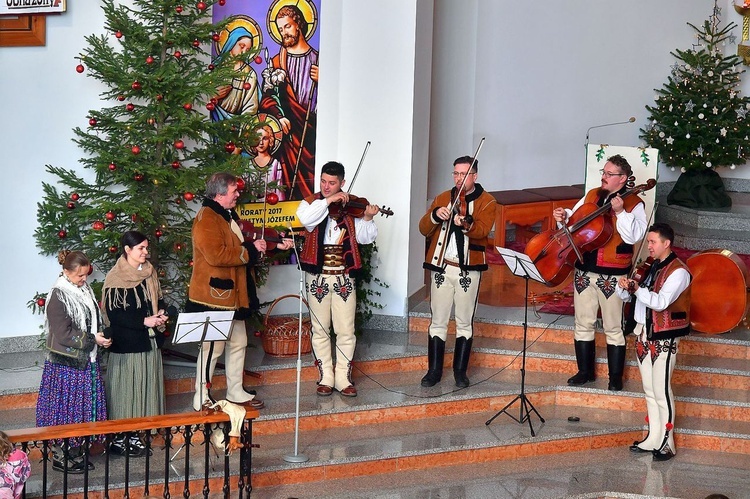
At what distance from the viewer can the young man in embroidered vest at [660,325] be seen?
27.3 feet

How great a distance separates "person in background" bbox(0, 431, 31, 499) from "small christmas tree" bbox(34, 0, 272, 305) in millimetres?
2262

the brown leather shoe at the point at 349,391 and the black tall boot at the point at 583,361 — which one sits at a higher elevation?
the black tall boot at the point at 583,361

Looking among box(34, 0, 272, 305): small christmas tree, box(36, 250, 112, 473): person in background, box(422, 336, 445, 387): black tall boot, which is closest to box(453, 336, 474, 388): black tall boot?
box(422, 336, 445, 387): black tall boot

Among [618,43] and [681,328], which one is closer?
[681,328]

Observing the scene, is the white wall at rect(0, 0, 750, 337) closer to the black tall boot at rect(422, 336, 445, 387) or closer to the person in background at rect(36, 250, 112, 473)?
the black tall boot at rect(422, 336, 445, 387)

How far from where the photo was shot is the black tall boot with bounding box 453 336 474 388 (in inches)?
370

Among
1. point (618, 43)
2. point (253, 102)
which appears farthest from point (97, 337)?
point (618, 43)

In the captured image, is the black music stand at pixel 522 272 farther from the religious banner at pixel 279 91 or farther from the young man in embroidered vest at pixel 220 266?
the religious banner at pixel 279 91

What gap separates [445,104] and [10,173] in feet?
16.9

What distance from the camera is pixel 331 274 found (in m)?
9.11

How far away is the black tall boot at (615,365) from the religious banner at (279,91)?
9.98 ft


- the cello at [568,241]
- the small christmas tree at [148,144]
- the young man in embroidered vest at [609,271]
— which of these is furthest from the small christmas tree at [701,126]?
the small christmas tree at [148,144]

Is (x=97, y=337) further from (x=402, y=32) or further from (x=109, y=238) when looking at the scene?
(x=402, y=32)

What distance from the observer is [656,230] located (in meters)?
8.33
